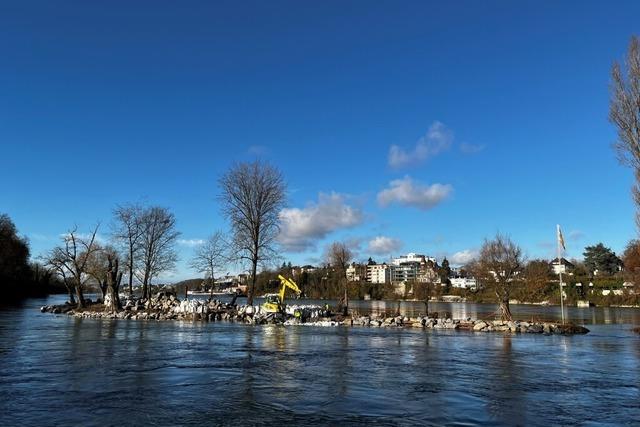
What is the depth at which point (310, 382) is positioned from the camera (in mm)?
13719

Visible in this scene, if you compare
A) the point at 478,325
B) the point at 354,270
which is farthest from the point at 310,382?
the point at 354,270

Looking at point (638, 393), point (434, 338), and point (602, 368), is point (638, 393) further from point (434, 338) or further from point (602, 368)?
point (434, 338)

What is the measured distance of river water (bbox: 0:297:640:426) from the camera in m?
10.1

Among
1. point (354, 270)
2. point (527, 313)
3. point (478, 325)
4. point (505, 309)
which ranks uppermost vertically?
point (354, 270)

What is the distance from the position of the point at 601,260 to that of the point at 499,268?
132315 millimetres

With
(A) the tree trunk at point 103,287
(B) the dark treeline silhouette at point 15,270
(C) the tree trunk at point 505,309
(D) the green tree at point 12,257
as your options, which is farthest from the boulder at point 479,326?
(D) the green tree at point 12,257

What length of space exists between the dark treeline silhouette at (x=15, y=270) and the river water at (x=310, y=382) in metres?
69.9

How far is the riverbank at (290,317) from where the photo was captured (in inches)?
1304

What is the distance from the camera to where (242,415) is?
9.98 meters

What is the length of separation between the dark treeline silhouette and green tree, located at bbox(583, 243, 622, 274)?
145216 millimetres

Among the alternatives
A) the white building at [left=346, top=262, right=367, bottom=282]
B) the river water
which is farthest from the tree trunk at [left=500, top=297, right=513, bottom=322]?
the white building at [left=346, top=262, right=367, bottom=282]

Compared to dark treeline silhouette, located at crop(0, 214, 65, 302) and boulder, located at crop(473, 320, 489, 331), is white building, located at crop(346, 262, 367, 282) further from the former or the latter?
dark treeline silhouette, located at crop(0, 214, 65, 302)

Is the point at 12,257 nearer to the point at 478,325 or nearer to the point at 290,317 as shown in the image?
the point at 290,317

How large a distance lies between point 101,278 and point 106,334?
3399 centimetres
